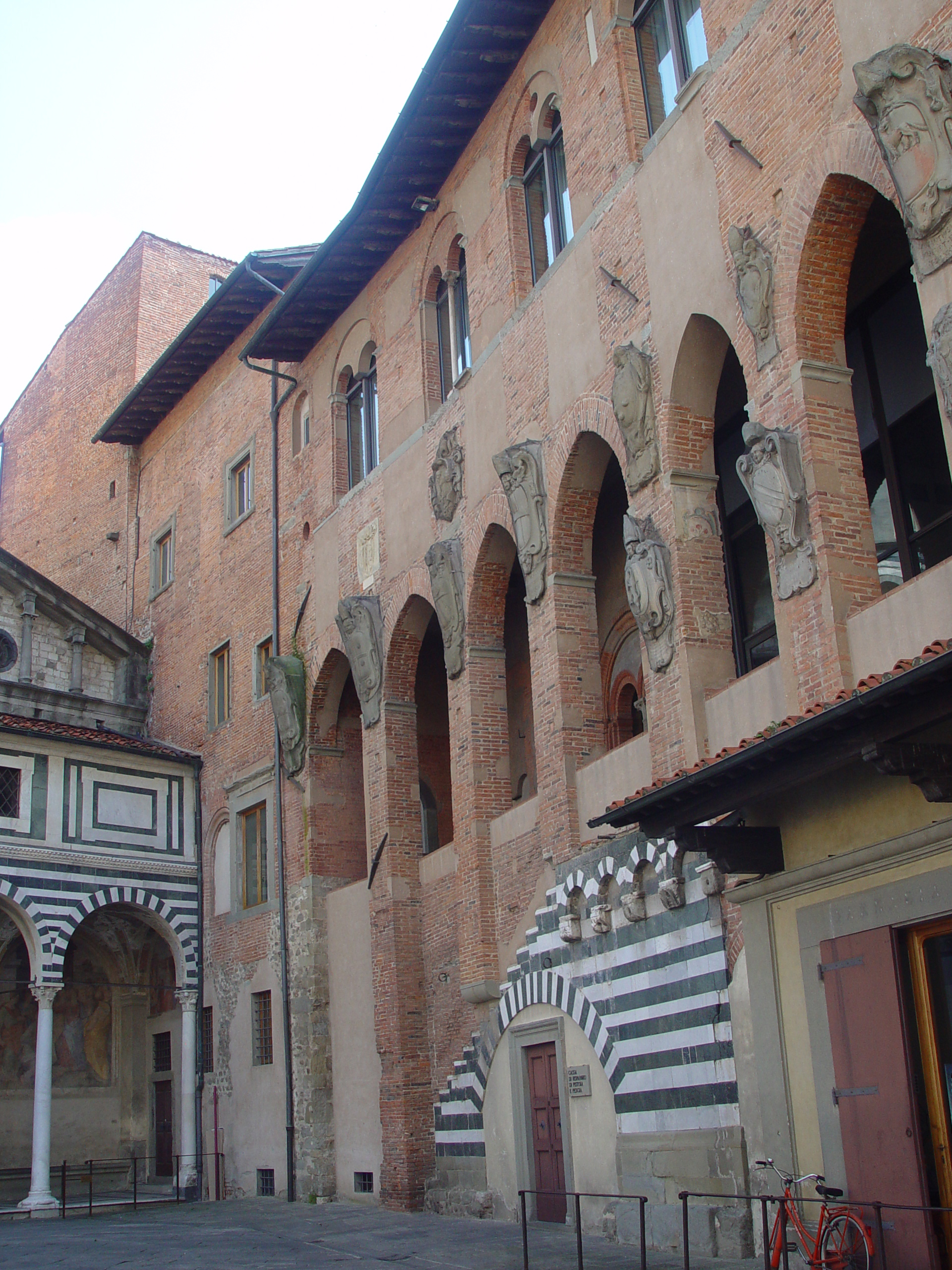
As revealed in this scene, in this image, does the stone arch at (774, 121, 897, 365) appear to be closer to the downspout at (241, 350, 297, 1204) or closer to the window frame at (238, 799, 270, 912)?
the downspout at (241, 350, 297, 1204)

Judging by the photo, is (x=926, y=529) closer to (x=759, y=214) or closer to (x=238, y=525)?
(x=759, y=214)

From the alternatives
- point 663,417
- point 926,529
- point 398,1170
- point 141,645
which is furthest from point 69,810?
point 926,529

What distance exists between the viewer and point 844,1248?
25.1 ft

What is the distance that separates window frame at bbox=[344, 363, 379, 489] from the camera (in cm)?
1867

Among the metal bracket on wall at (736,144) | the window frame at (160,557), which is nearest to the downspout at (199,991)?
the window frame at (160,557)

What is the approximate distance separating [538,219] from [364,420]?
494cm

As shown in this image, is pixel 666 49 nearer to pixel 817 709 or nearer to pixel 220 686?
pixel 817 709

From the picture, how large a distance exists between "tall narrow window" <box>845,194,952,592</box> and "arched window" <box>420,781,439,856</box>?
992 centimetres

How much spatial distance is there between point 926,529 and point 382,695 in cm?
788

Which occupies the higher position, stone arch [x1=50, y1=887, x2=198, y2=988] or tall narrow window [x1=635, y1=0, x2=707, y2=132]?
tall narrow window [x1=635, y1=0, x2=707, y2=132]

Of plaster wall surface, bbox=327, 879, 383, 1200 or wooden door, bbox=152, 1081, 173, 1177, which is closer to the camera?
plaster wall surface, bbox=327, 879, 383, 1200

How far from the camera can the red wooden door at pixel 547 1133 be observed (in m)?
12.4

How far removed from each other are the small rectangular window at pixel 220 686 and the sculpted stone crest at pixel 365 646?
182 inches

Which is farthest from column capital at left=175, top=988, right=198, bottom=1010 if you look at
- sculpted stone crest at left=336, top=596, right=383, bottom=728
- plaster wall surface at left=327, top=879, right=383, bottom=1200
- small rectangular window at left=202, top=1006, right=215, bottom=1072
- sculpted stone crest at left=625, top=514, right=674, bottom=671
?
Answer: sculpted stone crest at left=625, top=514, right=674, bottom=671
